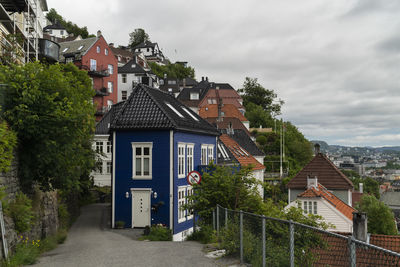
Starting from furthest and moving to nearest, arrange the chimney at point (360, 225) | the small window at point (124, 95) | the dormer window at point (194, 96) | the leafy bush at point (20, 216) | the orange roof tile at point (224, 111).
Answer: the dormer window at point (194, 96) < the orange roof tile at point (224, 111) < the small window at point (124, 95) < the chimney at point (360, 225) < the leafy bush at point (20, 216)

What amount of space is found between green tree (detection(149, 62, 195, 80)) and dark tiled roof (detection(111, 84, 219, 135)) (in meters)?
95.2

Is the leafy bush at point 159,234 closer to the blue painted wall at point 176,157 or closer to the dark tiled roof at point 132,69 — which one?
the blue painted wall at point 176,157

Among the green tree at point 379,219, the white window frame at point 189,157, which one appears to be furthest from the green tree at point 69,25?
the white window frame at point 189,157

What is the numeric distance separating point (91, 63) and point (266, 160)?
30.2 m

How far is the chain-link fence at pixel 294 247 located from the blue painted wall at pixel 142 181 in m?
12.8

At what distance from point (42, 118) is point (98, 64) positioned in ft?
159

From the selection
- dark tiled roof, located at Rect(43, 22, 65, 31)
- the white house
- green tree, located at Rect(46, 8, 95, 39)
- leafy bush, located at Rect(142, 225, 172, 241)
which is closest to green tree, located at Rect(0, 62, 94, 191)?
leafy bush, located at Rect(142, 225, 172, 241)

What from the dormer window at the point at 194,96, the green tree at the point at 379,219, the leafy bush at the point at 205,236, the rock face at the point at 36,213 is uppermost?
the dormer window at the point at 194,96

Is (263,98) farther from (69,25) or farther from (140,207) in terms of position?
(140,207)

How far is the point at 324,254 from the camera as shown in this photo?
21.9 ft

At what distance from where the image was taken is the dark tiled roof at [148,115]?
24328 mm

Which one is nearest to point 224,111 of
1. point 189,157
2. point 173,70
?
point 173,70

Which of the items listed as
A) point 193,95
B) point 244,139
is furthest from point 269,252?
point 193,95

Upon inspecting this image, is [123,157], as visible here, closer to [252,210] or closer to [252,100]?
[252,210]
